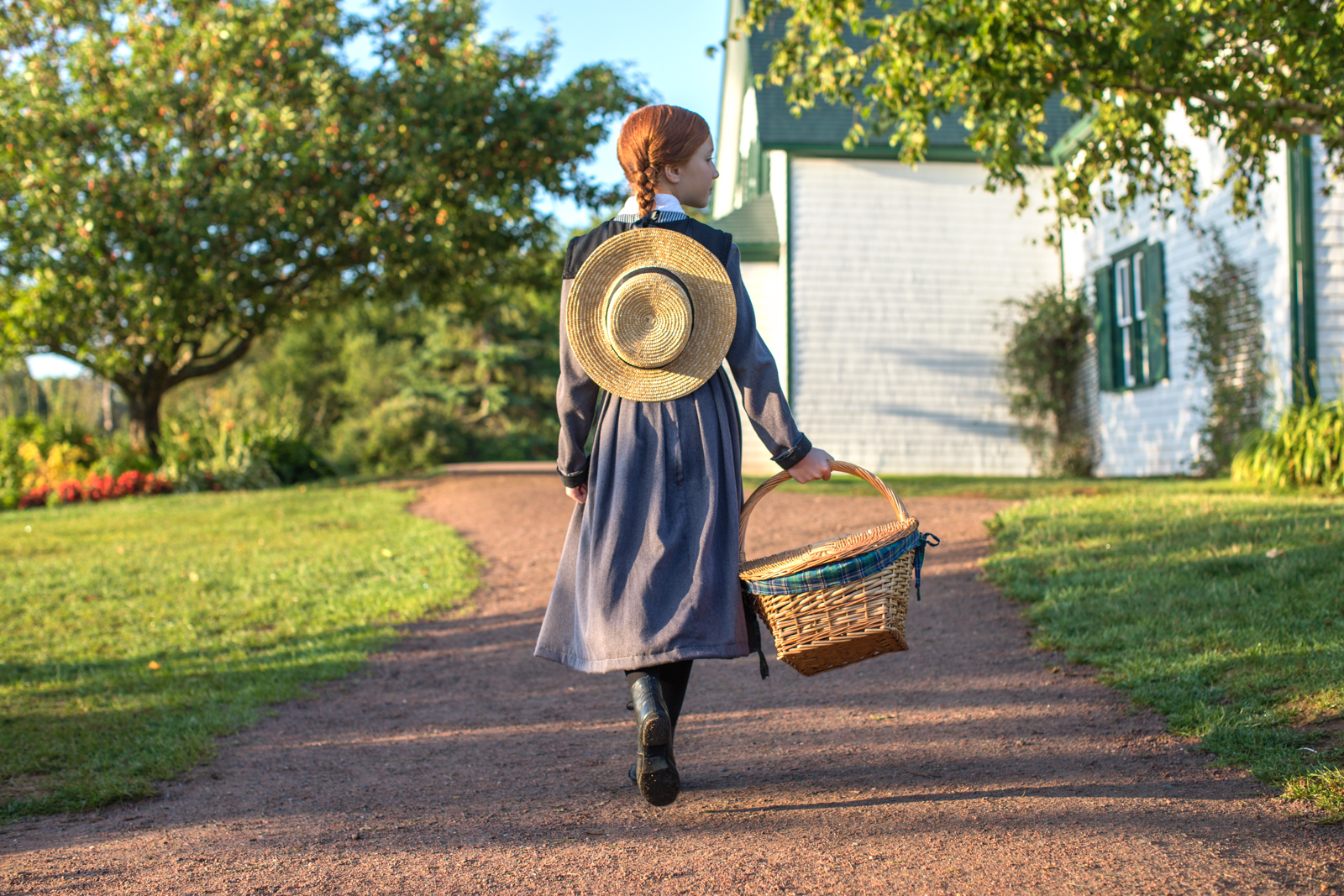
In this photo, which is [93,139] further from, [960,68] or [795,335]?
[960,68]

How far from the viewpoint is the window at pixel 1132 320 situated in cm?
1187

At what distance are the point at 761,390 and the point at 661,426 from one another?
294 millimetres

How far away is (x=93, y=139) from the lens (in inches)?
509

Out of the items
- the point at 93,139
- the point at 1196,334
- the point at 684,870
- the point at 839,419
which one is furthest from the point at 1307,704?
the point at 93,139

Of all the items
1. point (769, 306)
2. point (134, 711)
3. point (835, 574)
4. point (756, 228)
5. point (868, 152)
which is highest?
point (868, 152)

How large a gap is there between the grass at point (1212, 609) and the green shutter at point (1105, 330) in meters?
5.84

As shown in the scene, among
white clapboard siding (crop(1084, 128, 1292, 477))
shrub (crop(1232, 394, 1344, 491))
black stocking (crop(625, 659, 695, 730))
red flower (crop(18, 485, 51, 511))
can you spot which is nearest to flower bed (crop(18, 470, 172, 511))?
red flower (crop(18, 485, 51, 511))

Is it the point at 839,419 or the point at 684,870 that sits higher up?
the point at 839,419

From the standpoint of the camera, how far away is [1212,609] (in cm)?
458

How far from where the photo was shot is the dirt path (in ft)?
7.97

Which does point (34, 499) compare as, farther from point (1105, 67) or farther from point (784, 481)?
point (784, 481)

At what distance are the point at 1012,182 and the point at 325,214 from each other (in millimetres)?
9223

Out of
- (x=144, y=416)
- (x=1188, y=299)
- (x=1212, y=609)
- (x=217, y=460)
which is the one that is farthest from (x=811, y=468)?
(x=144, y=416)

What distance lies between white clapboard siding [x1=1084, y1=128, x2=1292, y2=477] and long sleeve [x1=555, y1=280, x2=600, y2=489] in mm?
7460
